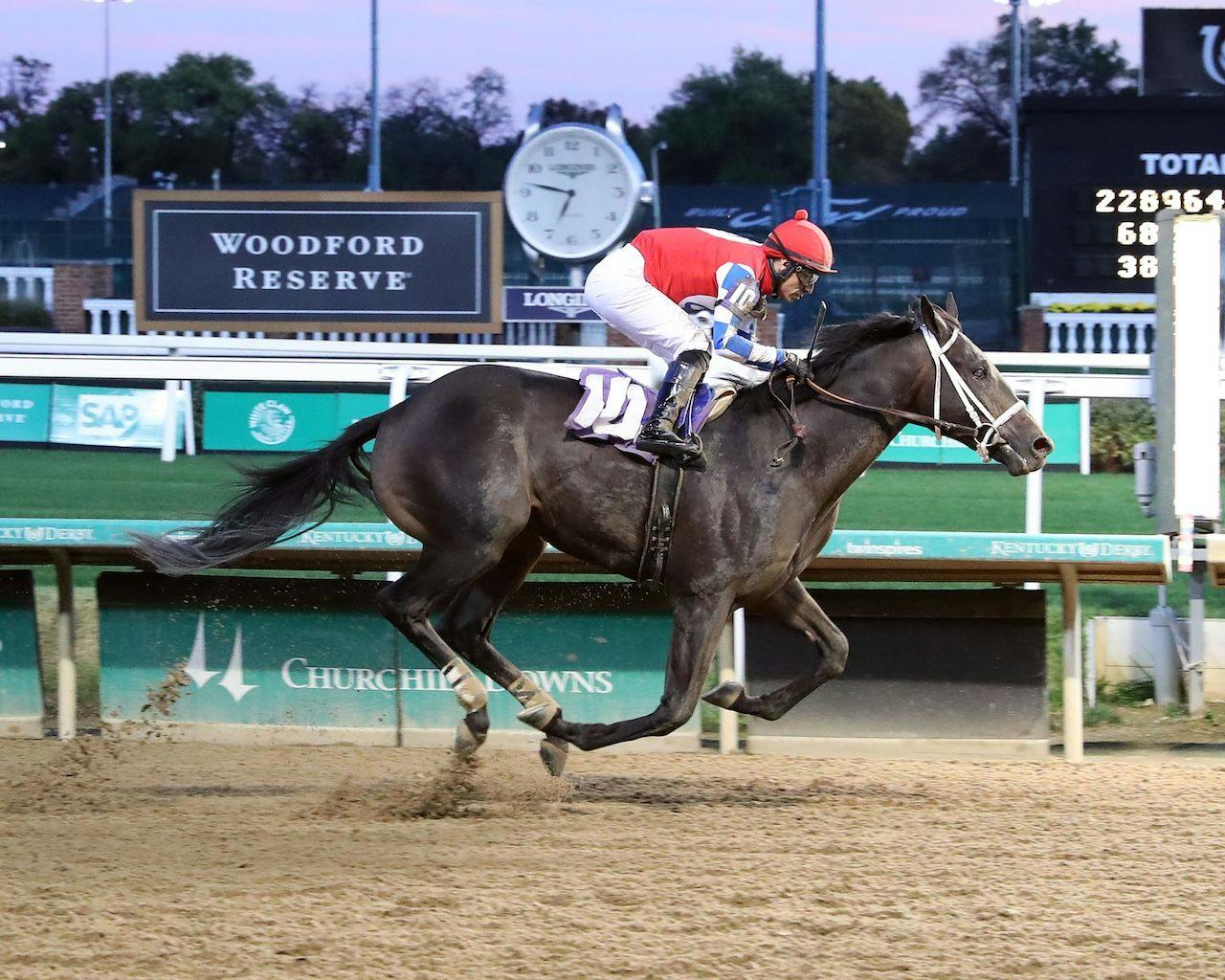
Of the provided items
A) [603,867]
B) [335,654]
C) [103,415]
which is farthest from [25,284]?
[603,867]

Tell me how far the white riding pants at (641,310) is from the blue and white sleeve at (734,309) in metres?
0.12

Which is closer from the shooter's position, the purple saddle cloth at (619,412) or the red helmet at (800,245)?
the red helmet at (800,245)

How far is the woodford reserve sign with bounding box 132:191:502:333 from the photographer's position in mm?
7309

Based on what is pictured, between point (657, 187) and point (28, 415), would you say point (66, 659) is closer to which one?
point (28, 415)

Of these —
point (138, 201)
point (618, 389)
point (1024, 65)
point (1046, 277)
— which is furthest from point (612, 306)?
point (1024, 65)

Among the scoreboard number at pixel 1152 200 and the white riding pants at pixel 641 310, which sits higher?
the scoreboard number at pixel 1152 200

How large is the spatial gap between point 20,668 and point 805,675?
3.23m

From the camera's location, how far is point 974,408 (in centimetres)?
500

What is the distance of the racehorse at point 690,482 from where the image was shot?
4.96 metres

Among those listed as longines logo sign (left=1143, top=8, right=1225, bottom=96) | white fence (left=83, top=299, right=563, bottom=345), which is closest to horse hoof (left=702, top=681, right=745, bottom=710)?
white fence (left=83, top=299, right=563, bottom=345)

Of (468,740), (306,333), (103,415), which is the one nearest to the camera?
(468,740)

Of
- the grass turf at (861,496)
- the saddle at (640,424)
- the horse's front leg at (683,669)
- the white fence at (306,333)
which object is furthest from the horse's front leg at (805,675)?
the grass turf at (861,496)

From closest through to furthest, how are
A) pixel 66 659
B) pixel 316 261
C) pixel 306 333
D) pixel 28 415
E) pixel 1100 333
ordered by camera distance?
1. pixel 66 659
2. pixel 316 261
3. pixel 306 333
4. pixel 28 415
5. pixel 1100 333

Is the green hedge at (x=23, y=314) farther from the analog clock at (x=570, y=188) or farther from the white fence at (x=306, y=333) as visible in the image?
the analog clock at (x=570, y=188)
